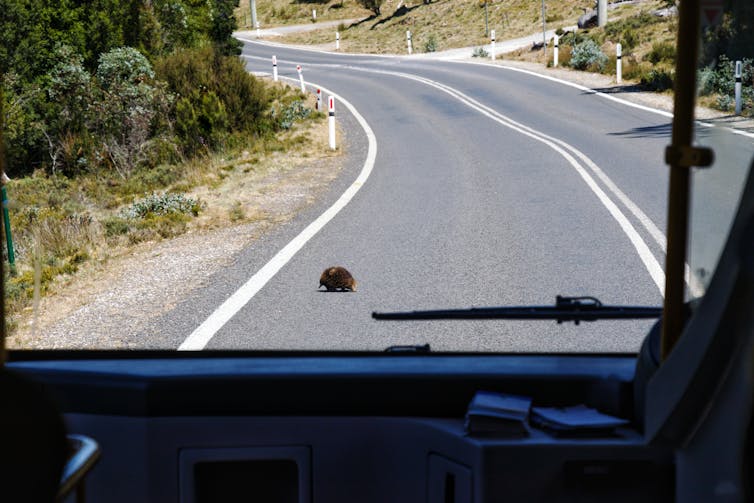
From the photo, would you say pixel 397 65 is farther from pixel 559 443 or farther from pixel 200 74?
pixel 559 443

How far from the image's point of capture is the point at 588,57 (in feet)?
110

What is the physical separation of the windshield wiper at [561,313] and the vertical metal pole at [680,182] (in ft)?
2.28

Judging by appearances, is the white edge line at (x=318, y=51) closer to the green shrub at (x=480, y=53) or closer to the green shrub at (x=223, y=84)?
the green shrub at (x=480, y=53)

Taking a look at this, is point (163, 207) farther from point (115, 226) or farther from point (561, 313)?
point (561, 313)

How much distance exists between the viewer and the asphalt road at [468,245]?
7.00 m

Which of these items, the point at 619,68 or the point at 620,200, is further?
the point at 619,68

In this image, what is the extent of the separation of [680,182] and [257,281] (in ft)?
22.9

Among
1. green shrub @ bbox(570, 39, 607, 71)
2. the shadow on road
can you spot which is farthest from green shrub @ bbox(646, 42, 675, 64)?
green shrub @ bbox(570, 39, 607, 71)

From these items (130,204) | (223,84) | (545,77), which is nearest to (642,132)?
(130,204)

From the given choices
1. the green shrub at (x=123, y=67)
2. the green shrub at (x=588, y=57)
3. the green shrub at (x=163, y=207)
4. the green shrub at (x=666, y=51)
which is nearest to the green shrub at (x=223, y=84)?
the green shrub at (x=123, y=67)

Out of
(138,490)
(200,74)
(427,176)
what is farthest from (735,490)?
(200,74)

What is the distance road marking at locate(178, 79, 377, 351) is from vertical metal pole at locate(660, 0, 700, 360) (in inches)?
149

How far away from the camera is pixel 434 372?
2.74 metres

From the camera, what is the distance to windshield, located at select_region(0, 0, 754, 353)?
6.75m
